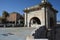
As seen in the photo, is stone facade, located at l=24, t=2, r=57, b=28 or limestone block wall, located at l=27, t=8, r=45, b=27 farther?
limestone block wall, located at l=27, t=8, r=45, b=27

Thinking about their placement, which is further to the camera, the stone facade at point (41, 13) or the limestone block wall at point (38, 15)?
the limestone block wall at point (38, 15)

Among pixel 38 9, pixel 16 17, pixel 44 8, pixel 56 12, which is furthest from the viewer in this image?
pixel 16 17

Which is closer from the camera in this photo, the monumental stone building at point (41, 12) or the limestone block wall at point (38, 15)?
the monumental stone building at point (41, 12)

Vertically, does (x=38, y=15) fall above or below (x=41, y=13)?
below

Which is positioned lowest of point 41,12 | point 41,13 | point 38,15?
point 38,15

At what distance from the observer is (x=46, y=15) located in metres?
16.8

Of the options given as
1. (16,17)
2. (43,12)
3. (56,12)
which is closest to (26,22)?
(43,12)

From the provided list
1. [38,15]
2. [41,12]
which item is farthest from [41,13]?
[38,15]

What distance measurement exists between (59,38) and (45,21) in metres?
3.06

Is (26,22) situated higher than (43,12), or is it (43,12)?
(43,12)

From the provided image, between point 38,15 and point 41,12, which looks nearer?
point 41,12

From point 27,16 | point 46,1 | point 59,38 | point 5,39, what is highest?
point 46,1

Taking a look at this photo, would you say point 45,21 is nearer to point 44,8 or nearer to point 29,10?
point 44,8

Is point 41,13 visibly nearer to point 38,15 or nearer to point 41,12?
point 41,12
